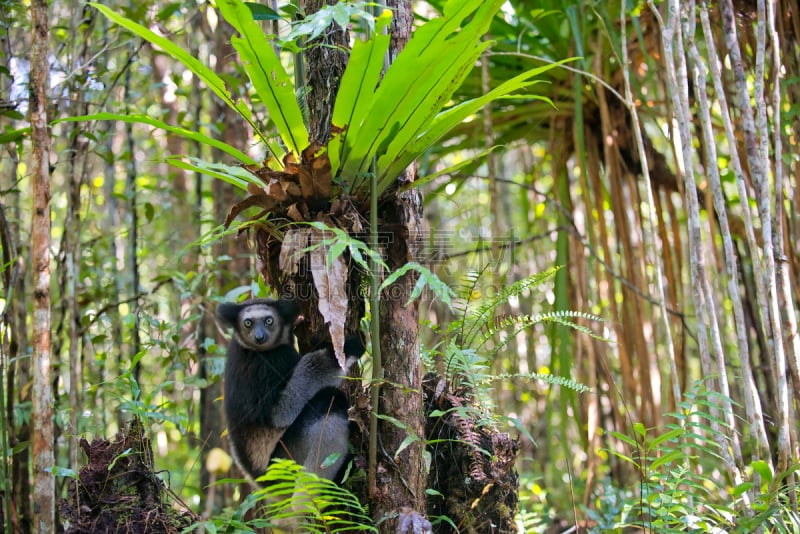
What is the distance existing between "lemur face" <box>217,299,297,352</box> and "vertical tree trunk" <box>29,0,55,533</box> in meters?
1.00

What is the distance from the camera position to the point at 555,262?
491cm

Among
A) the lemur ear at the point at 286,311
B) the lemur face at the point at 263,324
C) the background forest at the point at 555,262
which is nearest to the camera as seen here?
the background forest at the point at 555,262

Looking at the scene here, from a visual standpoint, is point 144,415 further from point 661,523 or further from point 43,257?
point 661,523

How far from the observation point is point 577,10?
171 inches

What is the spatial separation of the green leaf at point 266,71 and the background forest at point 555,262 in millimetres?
77

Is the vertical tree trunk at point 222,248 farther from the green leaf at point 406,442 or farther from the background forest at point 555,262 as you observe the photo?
the green leaf at point 406,442

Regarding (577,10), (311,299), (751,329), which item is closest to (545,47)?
(577,10)

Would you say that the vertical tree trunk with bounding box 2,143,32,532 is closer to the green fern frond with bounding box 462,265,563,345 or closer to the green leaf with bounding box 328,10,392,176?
the green leaf with bounding box 328,10,392,176

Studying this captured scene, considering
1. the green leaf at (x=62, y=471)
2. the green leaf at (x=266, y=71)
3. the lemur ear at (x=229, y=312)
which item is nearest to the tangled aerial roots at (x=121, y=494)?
the green leaf at (x=62, y=471)

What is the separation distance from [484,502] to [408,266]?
1080 mm

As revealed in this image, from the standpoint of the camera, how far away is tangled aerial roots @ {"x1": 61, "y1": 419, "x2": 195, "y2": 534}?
252 cm

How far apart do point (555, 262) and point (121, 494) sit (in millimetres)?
3258

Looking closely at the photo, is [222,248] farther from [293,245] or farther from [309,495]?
[309,495]

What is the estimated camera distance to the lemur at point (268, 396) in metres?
3.51
